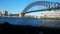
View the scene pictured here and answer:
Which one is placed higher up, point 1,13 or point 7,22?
point 1,13

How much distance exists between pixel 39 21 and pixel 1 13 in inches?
38.7

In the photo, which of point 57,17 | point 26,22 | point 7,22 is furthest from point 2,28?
point 57,17

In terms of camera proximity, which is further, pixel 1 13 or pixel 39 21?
pixel 1 13

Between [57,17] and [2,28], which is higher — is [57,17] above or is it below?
above

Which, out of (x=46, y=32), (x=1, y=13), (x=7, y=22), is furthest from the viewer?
(x=1, y=13)

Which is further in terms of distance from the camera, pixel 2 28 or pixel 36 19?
pixel 36 19

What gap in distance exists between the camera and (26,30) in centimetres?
241

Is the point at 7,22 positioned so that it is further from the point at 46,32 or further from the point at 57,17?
the point at 57,17

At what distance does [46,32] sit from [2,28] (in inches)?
35.2

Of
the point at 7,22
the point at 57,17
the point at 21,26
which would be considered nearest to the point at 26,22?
the point at 21,26

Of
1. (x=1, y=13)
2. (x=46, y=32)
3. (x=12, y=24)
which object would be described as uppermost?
(x=1, y=13)

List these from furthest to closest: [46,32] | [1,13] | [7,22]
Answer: [1,13] → [7,22] → [46,32]

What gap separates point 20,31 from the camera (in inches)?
95.7

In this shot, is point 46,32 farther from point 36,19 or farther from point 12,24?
point 12,24
